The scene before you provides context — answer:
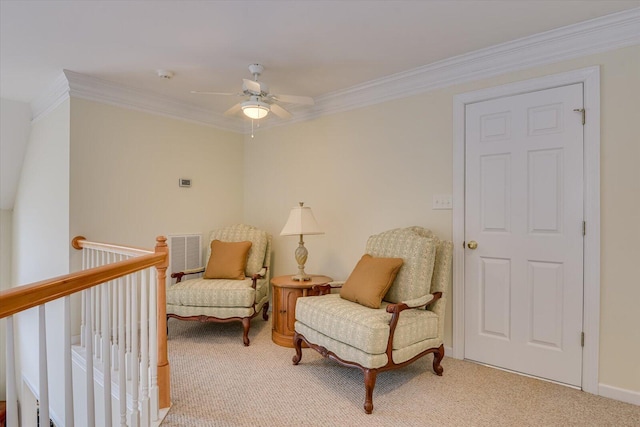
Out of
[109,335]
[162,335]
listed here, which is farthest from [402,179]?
[109,335]

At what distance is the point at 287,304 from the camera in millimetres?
3148

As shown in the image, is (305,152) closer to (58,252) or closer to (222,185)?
(222,185)

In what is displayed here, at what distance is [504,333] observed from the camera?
8.89 feet

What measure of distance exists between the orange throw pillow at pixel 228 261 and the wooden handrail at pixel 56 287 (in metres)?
1.75

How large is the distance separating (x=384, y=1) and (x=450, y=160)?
1375 mm

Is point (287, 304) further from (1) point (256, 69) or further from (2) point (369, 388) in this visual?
(1) point (256, 69)

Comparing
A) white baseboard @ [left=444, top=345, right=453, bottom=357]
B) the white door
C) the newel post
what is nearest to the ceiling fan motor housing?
the newel post

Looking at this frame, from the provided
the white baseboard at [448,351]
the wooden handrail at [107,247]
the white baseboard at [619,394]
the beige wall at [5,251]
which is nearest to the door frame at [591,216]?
the white baseboard at [619,394]

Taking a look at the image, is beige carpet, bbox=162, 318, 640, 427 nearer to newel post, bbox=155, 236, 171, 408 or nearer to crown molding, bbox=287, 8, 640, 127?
newel post, bbox=155, 236, 171, 408

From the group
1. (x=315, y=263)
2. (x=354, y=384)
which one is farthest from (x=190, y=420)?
(x=315, y=263)

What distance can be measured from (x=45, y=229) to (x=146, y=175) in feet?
3.62

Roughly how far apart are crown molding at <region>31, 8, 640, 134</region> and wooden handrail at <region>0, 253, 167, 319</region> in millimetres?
2381

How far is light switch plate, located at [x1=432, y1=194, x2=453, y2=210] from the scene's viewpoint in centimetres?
296

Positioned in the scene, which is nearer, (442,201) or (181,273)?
(442,201)
